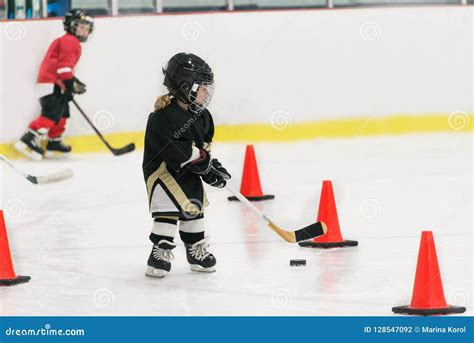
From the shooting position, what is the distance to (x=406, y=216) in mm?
7180

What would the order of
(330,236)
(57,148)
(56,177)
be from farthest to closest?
1. (57,148)
2. (56,177)
3. (330,236)

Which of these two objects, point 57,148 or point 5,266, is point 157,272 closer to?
point 5,266

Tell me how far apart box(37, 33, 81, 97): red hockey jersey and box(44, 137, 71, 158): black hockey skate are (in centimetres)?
41

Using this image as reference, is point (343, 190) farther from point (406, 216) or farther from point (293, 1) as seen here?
point (293, 1)

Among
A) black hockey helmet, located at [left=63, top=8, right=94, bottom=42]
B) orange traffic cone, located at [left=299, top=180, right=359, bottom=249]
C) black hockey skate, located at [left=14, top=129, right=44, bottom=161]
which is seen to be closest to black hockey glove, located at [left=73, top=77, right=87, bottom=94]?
black hockey helmet, located at [left=63, top=8, right=94, bottom=42]

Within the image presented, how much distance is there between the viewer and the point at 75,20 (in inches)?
408

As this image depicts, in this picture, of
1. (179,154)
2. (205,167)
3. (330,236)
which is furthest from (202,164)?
(330,236)

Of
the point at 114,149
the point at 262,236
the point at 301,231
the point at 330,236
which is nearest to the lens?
the point at 301,231

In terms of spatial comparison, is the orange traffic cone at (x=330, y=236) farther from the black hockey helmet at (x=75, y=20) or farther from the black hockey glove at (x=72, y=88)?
the black hockey helmet at (x=75, y=20)

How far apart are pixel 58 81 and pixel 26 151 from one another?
0.64 metres

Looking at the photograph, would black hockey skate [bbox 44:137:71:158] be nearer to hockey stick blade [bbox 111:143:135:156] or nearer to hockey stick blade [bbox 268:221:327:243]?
hockey stick blade [bbox 111:143:135:156]

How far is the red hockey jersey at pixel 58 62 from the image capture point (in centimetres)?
1033

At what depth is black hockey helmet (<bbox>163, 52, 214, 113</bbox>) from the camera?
5.38 metres

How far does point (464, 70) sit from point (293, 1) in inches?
64.0
